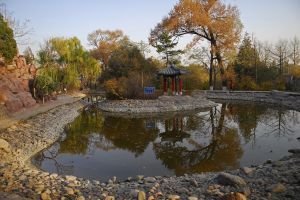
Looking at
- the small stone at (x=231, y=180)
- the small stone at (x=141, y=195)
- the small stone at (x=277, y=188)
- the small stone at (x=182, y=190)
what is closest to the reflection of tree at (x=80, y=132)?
the small stone at (x=141, y=195)

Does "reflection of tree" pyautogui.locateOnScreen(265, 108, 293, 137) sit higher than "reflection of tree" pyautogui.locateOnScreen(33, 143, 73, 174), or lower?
higher

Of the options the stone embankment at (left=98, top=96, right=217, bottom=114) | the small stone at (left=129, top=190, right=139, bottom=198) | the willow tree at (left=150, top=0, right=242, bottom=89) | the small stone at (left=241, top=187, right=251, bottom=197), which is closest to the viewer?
the small stone at (left=241, top=187, right=251, bottom=197)

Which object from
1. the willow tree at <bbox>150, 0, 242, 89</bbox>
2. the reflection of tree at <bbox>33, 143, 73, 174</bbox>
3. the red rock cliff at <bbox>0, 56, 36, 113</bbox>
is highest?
the willow tree at <bbox>150, 0, 242, 89</bbox>

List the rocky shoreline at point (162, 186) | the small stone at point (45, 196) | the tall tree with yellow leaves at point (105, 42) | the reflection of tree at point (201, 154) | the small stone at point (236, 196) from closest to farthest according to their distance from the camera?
the small stone at point (236, 196)
the rocky shoreline at point (162, 186)
the small stone at point (45, 196)
the reflection of tree at point (201, 154)
the tall tree with yellow leaves at point (105, 42)

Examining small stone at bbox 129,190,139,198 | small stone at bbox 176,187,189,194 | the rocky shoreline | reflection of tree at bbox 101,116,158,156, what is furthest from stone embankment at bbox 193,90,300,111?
small stone at bbox 129,190,139,198

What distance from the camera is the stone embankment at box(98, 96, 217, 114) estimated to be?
18.6 meters

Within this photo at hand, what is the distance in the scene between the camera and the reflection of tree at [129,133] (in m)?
10.1

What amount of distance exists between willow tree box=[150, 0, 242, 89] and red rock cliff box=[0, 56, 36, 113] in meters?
14.1

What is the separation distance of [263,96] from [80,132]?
18201 millimetres

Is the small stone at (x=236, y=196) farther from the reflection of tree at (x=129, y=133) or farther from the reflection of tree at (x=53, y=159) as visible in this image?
the reflection of tree at (x=129, y=133)

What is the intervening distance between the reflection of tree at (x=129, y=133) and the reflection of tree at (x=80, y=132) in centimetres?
62

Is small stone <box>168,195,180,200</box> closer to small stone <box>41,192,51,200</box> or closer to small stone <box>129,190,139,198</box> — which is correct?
small stone <box>129,190,139,198</box>

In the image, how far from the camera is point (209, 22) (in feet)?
79.5

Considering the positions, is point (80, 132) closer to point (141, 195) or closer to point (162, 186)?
point (162, 186)
